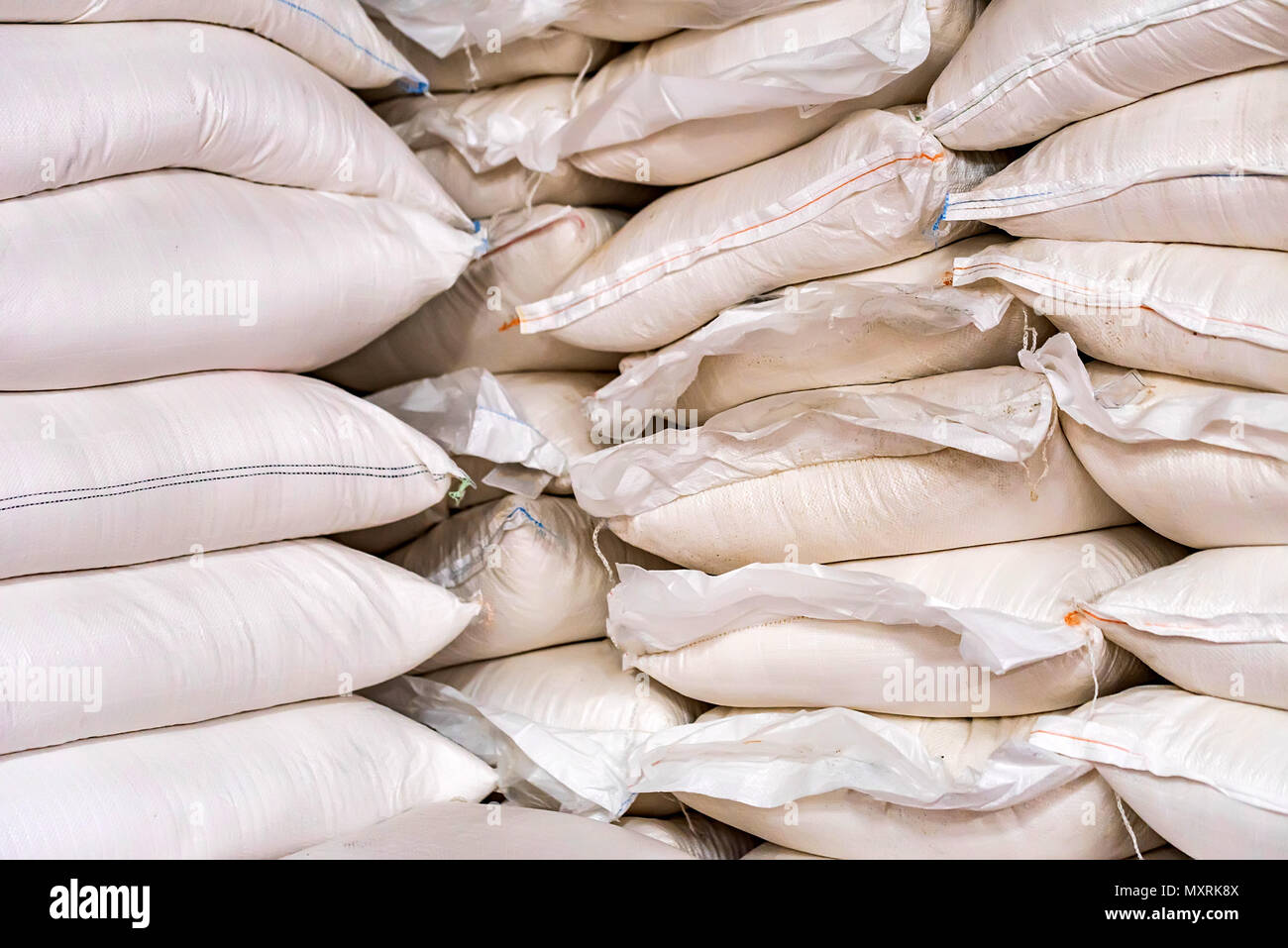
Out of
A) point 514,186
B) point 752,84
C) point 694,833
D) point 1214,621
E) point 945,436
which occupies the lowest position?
point 694,833

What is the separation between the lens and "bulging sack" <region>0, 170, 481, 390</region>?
1188 mm

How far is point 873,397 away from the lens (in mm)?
1306

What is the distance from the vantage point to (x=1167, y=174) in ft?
3.67

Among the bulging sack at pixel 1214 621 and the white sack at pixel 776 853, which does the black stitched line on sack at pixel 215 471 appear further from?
the bulging sack at pixel 1214 621

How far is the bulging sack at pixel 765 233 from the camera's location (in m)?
1.29

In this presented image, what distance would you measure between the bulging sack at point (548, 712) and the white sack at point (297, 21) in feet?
2.66

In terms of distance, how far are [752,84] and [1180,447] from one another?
1.98ft

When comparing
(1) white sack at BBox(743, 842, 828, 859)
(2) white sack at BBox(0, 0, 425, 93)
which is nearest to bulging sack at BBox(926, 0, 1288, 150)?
(2) white sack at BBox(0, 0, 425, 93)

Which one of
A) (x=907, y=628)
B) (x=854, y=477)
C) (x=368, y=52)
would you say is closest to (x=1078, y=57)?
(x=854, y=477)

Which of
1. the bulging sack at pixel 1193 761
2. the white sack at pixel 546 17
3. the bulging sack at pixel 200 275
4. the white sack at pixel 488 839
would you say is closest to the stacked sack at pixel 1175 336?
the bulging sack at pixel 1193 761

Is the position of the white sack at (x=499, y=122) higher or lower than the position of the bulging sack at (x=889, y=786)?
higher

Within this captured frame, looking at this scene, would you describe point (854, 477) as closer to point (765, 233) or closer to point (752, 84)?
point (765, 233)

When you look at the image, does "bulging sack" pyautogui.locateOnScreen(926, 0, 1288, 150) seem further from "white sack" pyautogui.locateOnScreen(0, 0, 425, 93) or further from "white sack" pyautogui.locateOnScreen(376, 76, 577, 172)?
"white sack" pyautogui.locateOnScreen(0, 0, 425, 93)
